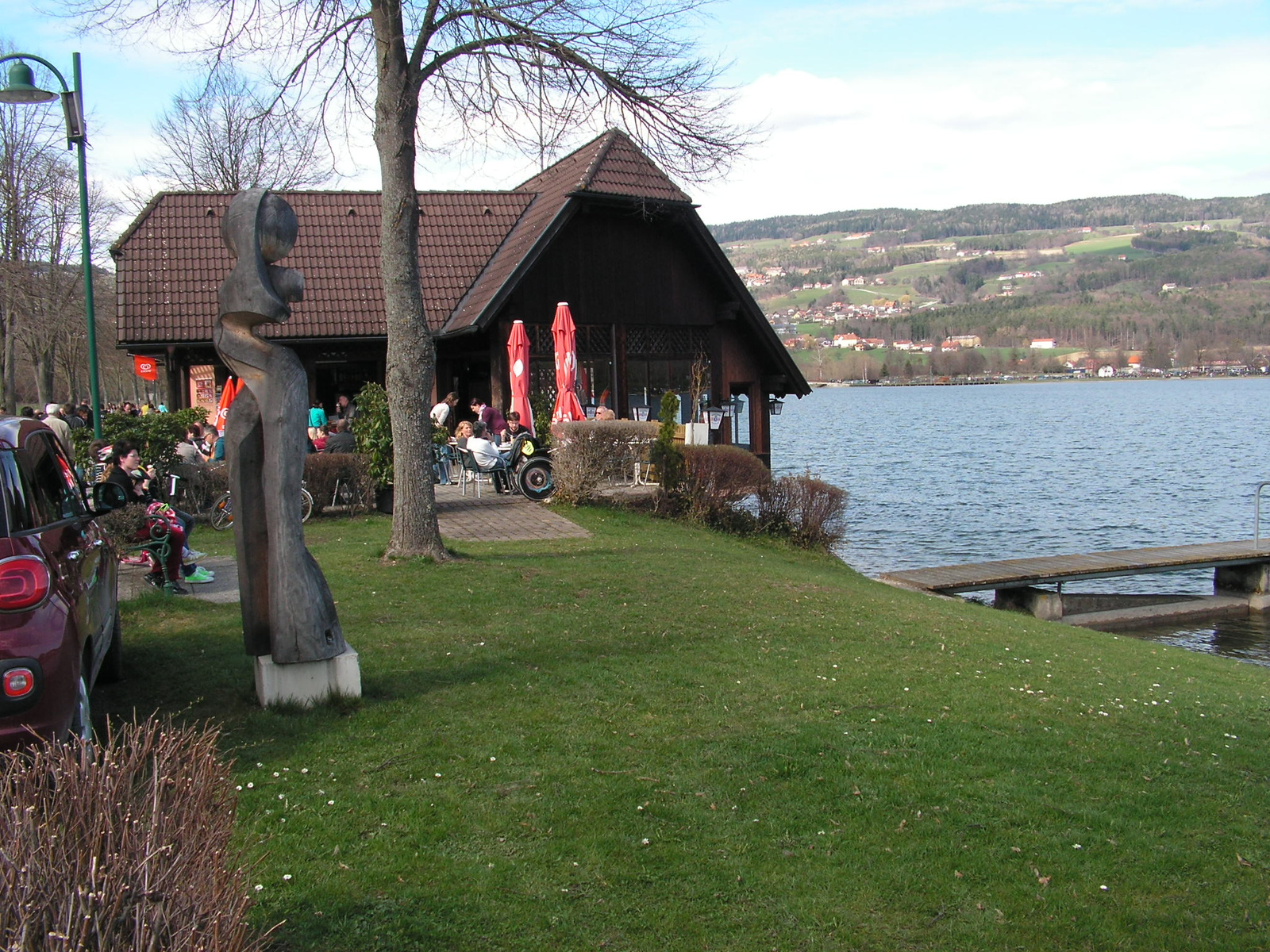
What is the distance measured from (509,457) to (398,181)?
751 centimetres

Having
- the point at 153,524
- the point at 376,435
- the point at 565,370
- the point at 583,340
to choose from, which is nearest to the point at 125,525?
the point at 153,524

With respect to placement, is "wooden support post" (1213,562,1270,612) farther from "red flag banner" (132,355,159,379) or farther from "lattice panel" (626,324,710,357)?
"red flag banner" (132,355,159,379)

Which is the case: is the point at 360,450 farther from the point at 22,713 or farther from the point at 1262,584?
the point at 1262,584

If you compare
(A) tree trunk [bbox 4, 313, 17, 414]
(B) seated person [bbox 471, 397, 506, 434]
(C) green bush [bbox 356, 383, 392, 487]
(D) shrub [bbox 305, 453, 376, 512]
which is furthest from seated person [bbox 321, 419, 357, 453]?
(A) tree trunk [bbox 4, 313, 17, 414]

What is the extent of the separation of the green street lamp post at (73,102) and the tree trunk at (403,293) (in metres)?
5.74

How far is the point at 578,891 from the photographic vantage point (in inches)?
171

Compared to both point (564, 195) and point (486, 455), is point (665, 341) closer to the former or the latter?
point (564, 195)

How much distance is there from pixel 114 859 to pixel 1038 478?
4471 centimetres

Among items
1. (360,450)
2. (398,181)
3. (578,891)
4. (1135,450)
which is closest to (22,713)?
(578,891)

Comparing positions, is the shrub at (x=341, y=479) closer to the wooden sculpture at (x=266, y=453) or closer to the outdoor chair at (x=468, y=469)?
the outdoor chair at (x=468, y=469)

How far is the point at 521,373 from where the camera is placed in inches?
797

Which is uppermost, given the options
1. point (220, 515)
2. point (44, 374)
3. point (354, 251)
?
point (354, 251)

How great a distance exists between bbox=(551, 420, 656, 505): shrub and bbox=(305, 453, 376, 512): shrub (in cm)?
295

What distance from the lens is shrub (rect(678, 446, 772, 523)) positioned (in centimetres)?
1798
